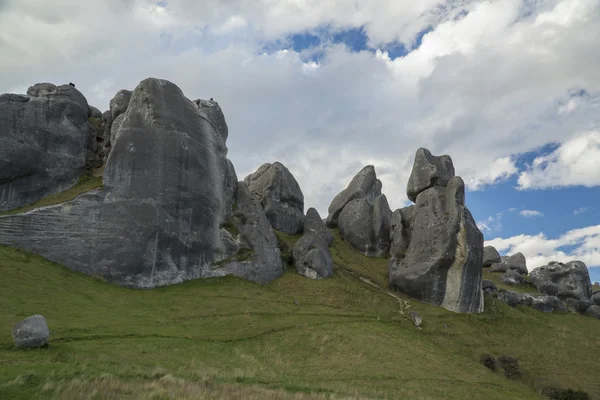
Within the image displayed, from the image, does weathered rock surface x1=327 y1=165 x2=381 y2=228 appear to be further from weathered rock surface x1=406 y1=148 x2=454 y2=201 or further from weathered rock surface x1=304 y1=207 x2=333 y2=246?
weathered rock surface x1=406 y1=148 x2=454 y2=201

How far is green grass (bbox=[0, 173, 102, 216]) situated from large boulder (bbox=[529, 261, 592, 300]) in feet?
213

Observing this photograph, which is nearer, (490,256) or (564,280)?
(564,280)

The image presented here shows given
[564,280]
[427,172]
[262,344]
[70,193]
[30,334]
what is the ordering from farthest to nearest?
[564,280], [427,172], [70,193], [262,344], [30,334]

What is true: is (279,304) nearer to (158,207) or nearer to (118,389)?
(158,207)

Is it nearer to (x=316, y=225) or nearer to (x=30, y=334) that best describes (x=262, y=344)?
(x=30, y=334)

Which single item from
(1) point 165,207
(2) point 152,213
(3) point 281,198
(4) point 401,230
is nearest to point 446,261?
(4) point 401,230

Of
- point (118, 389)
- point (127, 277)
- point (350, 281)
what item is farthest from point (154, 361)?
point (350, 281)

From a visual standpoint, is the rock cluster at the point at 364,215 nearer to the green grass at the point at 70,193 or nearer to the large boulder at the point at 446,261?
the large boulder at the point at 446,261

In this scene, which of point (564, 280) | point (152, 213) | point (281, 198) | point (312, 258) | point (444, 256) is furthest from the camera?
point (564, 280)

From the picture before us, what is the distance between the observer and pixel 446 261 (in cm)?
4778

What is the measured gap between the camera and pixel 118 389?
1413 cm

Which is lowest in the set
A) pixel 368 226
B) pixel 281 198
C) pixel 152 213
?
pixel 152 213

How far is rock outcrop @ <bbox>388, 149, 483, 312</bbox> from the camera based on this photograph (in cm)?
4759

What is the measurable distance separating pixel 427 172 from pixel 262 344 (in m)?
35.3
